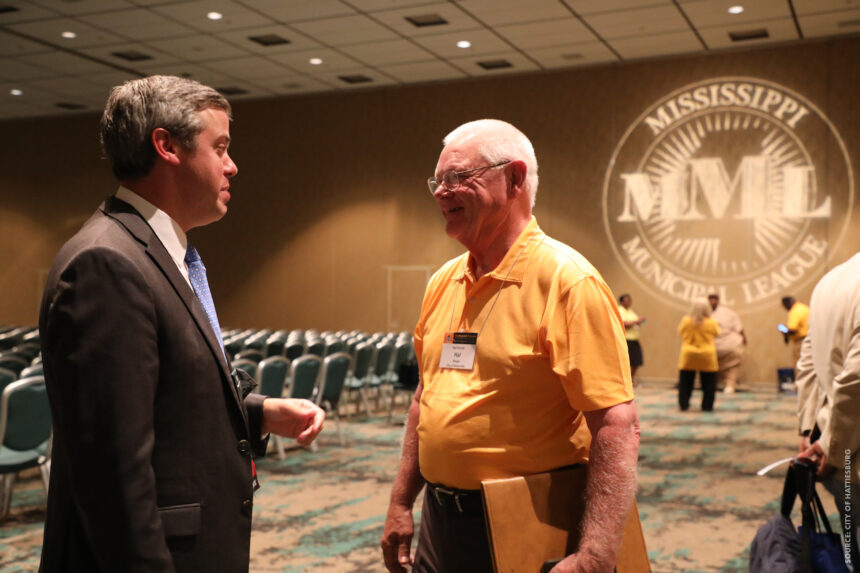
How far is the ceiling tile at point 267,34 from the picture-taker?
12.3m

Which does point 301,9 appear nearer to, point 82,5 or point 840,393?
point 82,5

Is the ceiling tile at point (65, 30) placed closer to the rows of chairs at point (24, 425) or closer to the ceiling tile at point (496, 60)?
the ceiling tile at point (496, 60)

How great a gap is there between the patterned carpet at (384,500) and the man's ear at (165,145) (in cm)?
314

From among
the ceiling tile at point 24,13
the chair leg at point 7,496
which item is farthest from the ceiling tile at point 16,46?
the chair leg at point 7,496

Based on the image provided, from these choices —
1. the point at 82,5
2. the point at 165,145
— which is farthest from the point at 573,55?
the point at 165,145

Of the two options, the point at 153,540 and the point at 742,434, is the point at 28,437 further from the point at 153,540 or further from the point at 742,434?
the point at 742,434

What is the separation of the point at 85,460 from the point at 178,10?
11.3 m

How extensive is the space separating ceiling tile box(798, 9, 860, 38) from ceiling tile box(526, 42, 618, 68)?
2955mm

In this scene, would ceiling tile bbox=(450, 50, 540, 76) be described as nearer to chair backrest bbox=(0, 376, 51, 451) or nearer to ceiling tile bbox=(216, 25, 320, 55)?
ceiling tile bbox=(216, 25, 320, 55)

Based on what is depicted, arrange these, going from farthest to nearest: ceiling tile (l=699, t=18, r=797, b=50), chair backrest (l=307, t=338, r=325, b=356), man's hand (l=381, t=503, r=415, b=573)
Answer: ceiling tile (l=699, t=18, r=797, b=50), chair backrest (l=307, t=338, r=325, b=356), man's hand (l=381, t=503, r=415, b=573)

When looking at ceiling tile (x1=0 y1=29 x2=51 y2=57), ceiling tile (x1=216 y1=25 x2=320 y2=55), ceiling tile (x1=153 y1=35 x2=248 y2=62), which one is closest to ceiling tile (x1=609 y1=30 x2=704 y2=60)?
ceiling tile (x1=216 y1=25 x2=320 y2=55)

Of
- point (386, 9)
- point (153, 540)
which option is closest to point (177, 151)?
point (153, 540)

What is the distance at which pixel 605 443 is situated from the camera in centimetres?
176

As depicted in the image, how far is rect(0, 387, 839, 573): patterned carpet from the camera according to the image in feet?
14.5
